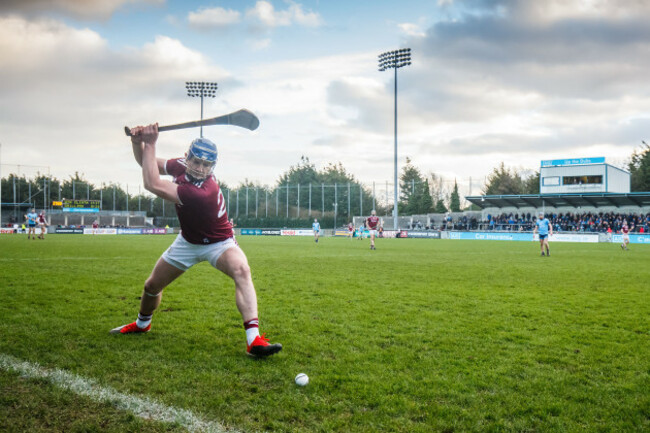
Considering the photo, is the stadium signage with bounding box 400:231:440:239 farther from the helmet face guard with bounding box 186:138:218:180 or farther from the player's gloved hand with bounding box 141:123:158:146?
the player's gloved hand with bounding box 141:123:158:146

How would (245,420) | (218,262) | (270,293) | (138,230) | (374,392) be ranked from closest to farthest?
(245,420) → (374,392) → (218,262) → (270,293) → (138,230)

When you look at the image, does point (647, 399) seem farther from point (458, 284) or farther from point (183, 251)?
point (458, 284)

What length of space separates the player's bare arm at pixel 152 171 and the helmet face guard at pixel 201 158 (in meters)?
0.27

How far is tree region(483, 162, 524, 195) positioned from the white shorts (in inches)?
3239

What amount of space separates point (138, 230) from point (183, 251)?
59.5m

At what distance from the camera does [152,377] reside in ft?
14.2

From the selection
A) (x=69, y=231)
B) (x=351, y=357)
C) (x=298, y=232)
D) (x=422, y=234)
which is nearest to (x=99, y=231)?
(x=69, y=231)

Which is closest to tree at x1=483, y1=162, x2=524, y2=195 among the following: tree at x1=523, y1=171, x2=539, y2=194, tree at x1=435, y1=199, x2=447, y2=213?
tree at x1=523, y1=171, x2=539, y2=194

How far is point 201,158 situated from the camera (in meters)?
5.07

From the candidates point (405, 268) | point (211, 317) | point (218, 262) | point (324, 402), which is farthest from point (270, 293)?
point (405, 268)

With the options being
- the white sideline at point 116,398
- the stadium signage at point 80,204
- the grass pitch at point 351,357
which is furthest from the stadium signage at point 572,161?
the stadium signage at point 80,204

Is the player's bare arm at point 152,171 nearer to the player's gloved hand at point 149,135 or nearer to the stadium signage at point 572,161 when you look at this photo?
the player's gloved hand at point 149,135

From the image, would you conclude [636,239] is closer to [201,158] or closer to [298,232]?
[298,232]

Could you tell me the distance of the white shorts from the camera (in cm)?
541
